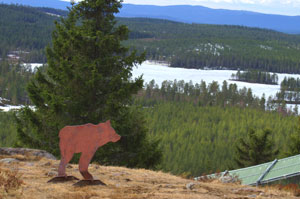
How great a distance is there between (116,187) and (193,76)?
512 feet

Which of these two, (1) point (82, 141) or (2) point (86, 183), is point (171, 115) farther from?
(2) point (86, 183)

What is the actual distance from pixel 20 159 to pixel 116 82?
6931mm

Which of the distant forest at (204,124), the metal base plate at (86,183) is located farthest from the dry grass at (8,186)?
the distant forest at (204,124)

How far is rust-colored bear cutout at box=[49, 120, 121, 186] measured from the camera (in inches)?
389

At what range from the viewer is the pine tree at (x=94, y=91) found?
18375 millimetres

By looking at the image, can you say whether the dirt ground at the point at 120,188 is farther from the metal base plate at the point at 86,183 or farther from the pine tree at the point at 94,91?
the pine tree at the point at 94,91

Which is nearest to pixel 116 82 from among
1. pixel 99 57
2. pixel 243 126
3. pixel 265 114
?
pixel 99 57

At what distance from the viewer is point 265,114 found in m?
90.9

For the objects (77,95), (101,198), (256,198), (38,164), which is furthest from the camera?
(77,95)

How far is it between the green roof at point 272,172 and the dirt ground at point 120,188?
2.26m

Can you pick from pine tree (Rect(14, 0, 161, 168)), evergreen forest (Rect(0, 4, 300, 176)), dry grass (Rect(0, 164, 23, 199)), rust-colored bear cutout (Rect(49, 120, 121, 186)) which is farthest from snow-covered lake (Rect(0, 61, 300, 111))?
dry grass (Rect(0, 164, 23, 199))

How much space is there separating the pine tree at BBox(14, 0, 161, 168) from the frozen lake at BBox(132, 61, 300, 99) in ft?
382

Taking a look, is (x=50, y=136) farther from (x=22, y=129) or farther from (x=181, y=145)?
(x=181, y=145)

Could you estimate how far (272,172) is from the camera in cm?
1375
